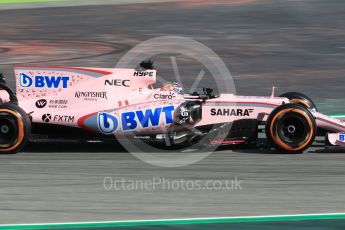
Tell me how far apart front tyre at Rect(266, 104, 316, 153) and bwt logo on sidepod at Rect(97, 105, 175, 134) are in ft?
4.53

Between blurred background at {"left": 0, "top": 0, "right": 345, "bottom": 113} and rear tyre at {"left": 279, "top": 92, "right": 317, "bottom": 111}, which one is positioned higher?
blurred background at {"left": 0, "top": 0, "right": 345, "bottom": 113}

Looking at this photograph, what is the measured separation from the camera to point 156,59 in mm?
20766

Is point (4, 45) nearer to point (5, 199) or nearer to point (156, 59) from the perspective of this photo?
point (156, 59)

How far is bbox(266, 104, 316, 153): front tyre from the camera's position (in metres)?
10.6

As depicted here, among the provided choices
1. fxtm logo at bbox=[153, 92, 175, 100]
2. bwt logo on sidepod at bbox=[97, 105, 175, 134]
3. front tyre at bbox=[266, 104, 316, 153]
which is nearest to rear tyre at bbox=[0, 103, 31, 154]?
bwt logo on sidepod at bbox=[97, 105, 175, 134]

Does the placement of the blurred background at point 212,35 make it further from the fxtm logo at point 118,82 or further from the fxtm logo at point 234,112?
the fxtm logo at point 118,82

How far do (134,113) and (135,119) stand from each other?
0.27 ft

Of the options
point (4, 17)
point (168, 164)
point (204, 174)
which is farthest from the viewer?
point (4, 17)

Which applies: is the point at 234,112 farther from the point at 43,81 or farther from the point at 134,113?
the point at 43,81

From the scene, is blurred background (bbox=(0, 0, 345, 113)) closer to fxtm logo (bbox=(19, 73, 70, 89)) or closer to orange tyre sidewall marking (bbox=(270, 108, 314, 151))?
orange tyre sidewall marking (bbox=(270, 108, 314, 151))

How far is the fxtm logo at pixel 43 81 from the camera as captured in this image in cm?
1114

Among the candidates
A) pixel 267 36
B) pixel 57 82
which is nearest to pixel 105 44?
pixel 267 36

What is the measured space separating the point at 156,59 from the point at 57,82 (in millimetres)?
9745

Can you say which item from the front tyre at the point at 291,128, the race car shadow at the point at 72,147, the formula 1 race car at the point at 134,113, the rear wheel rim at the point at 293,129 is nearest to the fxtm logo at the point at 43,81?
the formula 1 race car at the point at 134,113
